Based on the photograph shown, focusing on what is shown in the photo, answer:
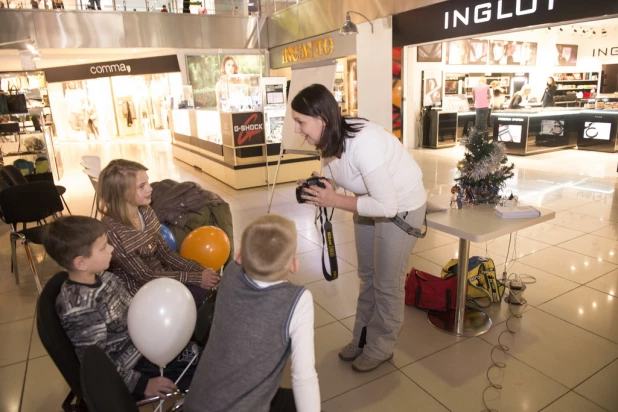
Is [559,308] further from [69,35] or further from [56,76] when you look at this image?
[56,76]

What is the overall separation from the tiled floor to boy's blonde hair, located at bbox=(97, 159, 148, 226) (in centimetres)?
108

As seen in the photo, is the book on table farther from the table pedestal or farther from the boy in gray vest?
the boy in gray vest

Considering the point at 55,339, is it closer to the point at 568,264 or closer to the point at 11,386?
the point at 11,386

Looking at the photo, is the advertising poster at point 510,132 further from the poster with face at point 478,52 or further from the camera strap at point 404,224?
the camera strap at point 404,224

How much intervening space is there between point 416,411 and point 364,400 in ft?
0.85

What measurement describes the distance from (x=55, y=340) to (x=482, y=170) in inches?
100

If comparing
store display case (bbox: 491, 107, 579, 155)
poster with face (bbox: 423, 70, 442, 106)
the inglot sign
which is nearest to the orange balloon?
the inglot sign

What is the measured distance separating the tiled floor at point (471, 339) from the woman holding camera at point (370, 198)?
22 centimetres

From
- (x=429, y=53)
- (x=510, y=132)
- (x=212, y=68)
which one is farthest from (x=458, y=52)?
(x=212, y=68)

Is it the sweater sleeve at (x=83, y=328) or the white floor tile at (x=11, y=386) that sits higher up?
the sweater sleeve at (x=83, y=328)

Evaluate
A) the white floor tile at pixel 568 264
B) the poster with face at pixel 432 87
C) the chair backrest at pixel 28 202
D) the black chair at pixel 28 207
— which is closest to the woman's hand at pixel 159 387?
the black chair at pixel 28 207

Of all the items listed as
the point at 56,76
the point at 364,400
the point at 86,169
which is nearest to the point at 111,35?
the point at 56,76

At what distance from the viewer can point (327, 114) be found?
1.91 meters

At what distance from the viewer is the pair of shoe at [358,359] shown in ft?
7.77
